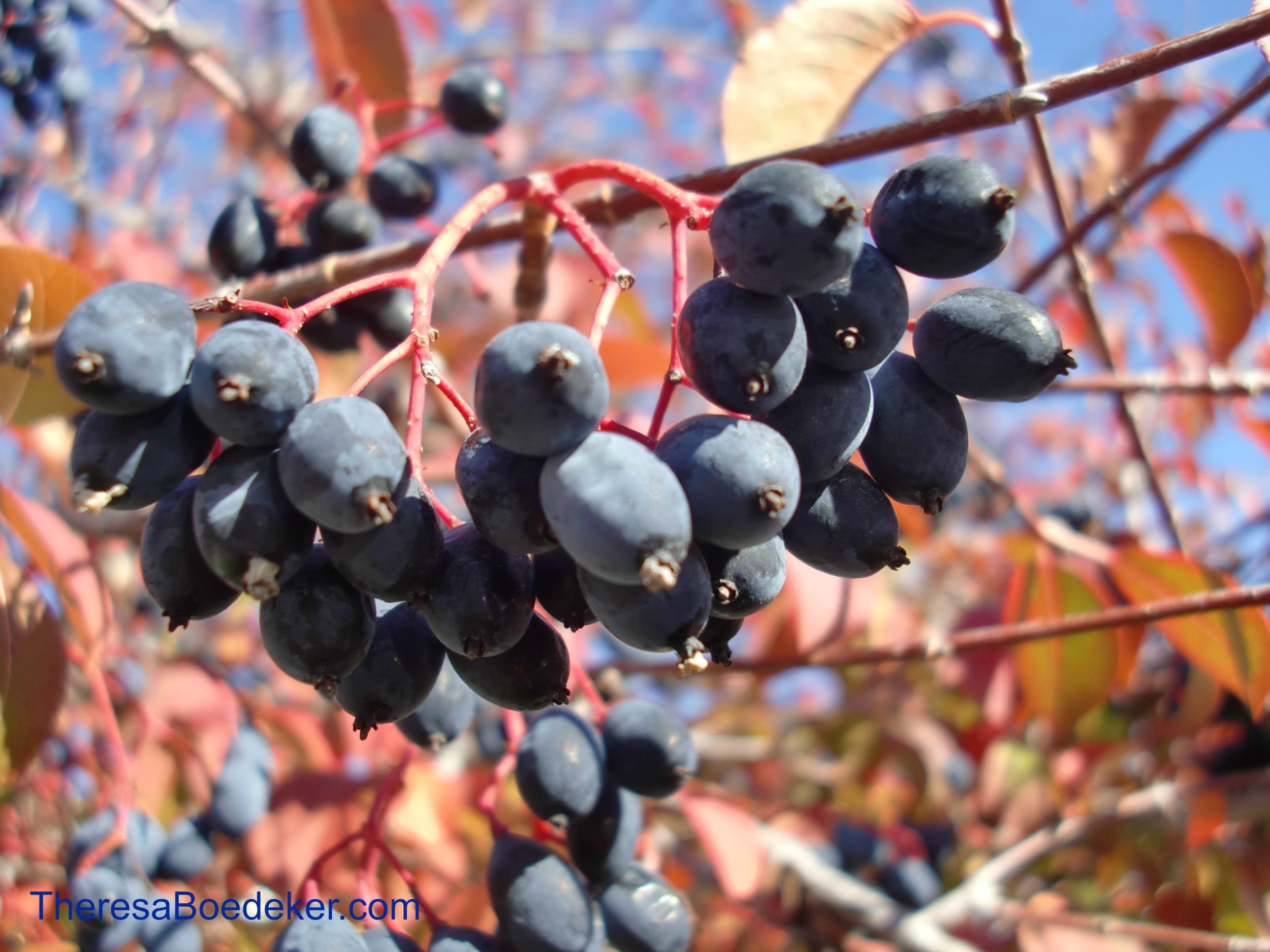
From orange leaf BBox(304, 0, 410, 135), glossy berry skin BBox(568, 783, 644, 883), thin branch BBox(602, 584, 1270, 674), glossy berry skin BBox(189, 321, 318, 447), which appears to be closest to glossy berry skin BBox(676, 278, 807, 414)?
glossy berry skin BBox(189, 321, 318, 447)

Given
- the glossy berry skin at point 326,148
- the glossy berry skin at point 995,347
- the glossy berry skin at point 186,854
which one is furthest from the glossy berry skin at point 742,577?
the glossy berry skin at point 186,854

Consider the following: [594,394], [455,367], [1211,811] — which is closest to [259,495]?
[594,394]

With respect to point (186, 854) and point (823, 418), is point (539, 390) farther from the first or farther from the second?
point (186, 854)

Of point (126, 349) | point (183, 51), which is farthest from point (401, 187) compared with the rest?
point (126, 349)

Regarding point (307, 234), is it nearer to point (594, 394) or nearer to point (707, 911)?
point (594, 394)

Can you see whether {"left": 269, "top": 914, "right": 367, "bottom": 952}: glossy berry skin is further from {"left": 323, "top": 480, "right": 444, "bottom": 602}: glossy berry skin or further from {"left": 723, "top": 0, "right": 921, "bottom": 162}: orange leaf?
{"left": 723, "top": 0, "right": 921, "bottom": 162}: orange leaf

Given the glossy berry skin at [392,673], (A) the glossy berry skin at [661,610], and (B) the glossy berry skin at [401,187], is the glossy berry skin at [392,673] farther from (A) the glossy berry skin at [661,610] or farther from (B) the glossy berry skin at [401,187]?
(B) the glossy berry skin at [401,187]
